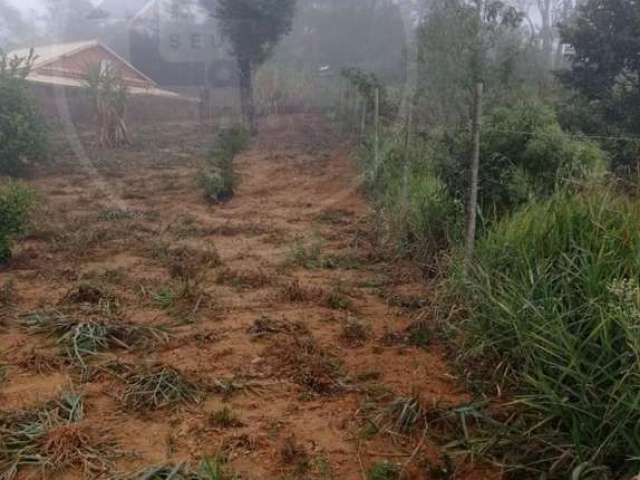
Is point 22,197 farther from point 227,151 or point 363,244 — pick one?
point 227,151

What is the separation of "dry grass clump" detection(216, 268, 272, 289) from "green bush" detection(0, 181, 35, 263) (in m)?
Result: 1.83

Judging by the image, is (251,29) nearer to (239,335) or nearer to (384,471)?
(239,335)

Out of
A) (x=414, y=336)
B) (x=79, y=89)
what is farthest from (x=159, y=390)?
(x=79, y=89)

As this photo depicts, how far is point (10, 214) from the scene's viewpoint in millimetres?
5199

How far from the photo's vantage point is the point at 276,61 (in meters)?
22.9

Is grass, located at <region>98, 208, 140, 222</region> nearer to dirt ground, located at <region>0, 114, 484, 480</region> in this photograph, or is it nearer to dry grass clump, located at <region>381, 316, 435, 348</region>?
dirt ground, located at <region>0, 114, 484, 480</region>

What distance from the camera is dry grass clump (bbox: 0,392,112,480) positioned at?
2482mm

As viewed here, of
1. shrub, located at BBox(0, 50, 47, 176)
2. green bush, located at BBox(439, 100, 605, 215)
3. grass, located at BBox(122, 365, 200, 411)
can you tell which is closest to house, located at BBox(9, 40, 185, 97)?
shrub, located at BBox(0, 50, 47, 176)

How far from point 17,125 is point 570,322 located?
965 cm

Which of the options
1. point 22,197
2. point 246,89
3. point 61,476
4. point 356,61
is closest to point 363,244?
point 22,197

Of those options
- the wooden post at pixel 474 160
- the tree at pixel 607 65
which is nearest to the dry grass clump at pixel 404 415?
the wooden post at pixel 474 160

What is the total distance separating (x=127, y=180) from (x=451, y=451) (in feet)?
27.8

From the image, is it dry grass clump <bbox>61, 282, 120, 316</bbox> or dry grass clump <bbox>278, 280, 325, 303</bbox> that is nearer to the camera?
dry grass clump <bbox>61, 282, 120, 316</bbox>

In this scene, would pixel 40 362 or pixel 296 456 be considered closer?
pixel 296 456
